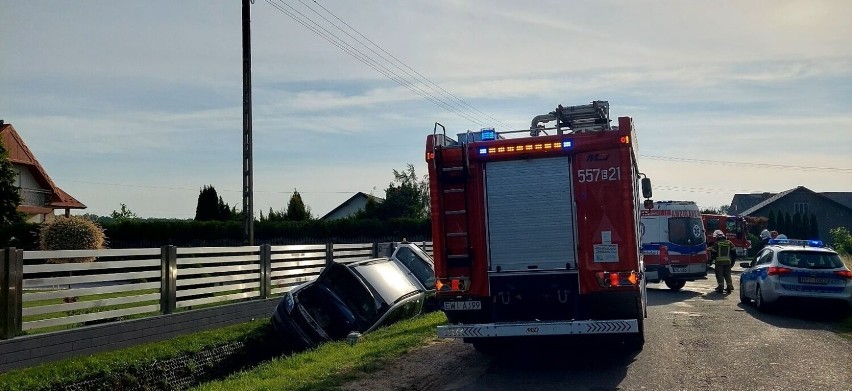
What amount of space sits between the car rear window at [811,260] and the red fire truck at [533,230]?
749cm

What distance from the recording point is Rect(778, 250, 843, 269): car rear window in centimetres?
1584

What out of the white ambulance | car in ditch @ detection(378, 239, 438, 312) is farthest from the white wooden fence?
the white ambulance

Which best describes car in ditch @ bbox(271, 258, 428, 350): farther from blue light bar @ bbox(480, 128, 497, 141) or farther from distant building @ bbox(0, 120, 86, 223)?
distant building @ bbox(0, 120, 86, 223)

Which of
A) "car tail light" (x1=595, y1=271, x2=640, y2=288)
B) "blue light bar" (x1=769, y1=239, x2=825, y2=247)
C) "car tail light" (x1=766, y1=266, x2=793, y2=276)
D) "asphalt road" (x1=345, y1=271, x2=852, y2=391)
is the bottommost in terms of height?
"asphalt road" (x1=345, y1=271, x2=852, y2=391)

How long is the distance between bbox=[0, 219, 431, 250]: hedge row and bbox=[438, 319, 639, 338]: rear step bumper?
30.6 metres

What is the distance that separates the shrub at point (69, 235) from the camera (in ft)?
66.5

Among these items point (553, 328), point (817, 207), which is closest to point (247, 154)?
point (553, 328)

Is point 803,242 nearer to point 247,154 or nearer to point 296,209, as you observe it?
point 247,154

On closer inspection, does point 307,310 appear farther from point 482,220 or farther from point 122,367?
point 482,220

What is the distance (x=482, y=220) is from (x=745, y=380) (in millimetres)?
3529

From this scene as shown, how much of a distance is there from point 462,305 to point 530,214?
1406 mm

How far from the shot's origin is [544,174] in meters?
9.99

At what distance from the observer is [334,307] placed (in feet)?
43.4

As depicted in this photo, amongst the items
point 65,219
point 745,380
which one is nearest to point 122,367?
point 745,380
